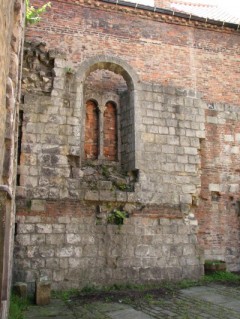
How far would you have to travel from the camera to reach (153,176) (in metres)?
8.85

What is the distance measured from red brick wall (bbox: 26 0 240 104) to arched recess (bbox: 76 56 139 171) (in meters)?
0.91

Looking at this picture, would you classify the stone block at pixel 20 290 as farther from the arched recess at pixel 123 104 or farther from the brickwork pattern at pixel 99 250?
the arched recess at pixel 123 104

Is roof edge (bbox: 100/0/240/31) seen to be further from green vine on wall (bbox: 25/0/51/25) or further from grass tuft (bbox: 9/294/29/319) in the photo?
grass tuft (bbox: 9/294/29/319)

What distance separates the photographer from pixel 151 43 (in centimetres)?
A: 1075

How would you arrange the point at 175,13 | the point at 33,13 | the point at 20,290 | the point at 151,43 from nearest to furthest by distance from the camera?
1. the point at 20,290
2. the point at 33,13
3. the point at 151,43
4. the point at 175,13

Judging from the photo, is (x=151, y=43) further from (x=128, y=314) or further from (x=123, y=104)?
(x=128, y=314)

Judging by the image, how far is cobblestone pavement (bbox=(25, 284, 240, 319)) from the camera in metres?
5.62

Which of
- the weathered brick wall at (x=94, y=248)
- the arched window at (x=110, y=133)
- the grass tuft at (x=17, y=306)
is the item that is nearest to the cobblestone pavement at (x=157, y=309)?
the grass tuft at (x=17, y=306)

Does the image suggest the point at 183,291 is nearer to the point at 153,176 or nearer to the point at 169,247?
the point at 169,247

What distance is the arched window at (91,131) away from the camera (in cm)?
943

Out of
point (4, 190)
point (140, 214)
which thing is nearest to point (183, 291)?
point (140, 214)

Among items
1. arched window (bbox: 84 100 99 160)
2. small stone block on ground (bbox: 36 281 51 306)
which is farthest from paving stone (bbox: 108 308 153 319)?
arched window (bbox: 84 100 99 160)

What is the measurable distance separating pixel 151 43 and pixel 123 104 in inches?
94.4

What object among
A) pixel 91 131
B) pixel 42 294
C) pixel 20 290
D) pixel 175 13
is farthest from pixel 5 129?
pixel 175 13
